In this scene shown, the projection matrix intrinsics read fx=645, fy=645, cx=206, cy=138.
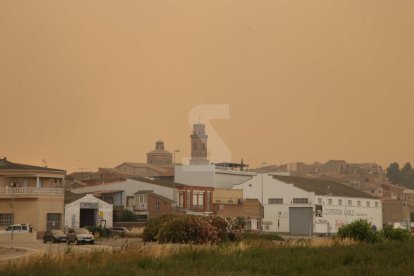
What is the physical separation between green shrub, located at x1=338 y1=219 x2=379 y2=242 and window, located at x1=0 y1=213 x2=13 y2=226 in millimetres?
39340

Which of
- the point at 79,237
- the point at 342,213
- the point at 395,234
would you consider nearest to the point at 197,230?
the point at 79,237

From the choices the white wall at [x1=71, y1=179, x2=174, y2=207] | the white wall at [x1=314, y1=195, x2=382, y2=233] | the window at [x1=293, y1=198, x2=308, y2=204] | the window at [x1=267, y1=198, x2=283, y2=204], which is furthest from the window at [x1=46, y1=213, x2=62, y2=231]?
the white wall at [x1=314, y1=195, x2=382, y2=233]

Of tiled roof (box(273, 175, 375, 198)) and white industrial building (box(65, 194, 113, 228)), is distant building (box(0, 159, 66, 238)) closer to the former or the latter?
white industrial building (box(65, 194, 113, 228))

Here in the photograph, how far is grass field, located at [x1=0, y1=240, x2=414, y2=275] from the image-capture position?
24.2 m

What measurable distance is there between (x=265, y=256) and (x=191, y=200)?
65714mm

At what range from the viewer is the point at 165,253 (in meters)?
32.0

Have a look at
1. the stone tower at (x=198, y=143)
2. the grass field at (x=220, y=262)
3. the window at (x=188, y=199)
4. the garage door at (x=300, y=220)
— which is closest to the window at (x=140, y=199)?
the window at (x=188, y=199)

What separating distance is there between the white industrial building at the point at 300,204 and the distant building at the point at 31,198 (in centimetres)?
3893

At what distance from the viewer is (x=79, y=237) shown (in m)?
53.2

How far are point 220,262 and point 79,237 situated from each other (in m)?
27.2

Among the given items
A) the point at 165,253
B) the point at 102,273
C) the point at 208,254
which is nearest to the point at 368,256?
the point at 208,254

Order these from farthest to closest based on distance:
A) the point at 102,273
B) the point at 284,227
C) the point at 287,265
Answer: the point at 284,227 → the point at 287,265 → the point at 102,273

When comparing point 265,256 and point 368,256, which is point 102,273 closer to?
point 265,256

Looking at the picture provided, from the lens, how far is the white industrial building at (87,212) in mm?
79688
